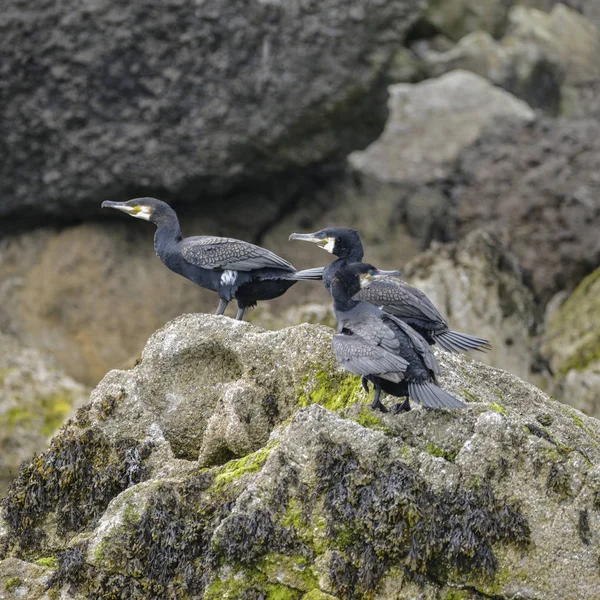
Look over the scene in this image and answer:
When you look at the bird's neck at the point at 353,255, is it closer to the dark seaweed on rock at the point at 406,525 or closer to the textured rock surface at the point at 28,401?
the dark seaweed on rock at the point at 406,525

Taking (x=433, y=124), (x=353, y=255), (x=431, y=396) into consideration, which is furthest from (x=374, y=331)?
(x=433, y=124)

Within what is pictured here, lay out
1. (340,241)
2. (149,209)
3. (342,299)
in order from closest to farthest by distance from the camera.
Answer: (342,299) → (340,241) → (149,209)

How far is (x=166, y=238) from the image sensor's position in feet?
30.0

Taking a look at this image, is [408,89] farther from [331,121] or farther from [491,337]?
[491,337]

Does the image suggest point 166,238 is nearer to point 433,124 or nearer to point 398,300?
point 398,300

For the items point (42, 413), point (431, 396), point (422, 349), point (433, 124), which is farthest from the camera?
point (433, 124)

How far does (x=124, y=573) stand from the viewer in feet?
20.4

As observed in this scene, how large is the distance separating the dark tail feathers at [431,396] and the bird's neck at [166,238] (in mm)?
3279

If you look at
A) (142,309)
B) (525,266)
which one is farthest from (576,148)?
(142,309)

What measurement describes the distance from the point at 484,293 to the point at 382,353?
6.42 m

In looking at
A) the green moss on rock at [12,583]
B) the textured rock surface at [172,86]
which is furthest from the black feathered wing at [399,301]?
the textured rock surface at [172,86]

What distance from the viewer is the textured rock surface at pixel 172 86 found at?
1438cm

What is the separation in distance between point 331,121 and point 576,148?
3923 mm

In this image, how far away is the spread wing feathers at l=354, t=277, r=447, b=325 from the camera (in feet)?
24.7
